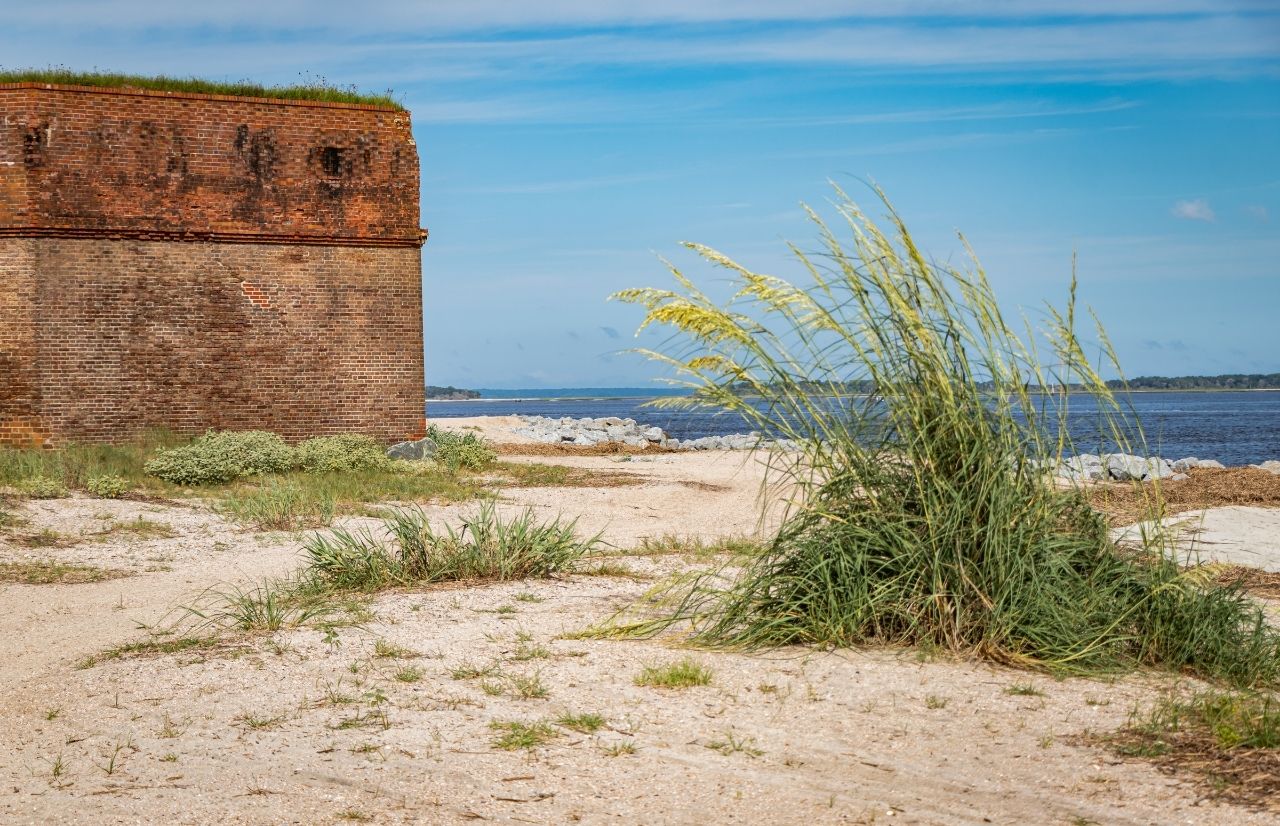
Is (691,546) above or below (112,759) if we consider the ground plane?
above

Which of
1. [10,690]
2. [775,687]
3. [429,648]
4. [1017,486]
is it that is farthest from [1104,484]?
[10,690]

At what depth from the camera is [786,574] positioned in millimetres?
6590

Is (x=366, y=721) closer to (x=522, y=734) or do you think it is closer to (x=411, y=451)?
(x=522, y=734)

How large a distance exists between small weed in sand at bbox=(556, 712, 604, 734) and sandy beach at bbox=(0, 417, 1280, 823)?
30 mm

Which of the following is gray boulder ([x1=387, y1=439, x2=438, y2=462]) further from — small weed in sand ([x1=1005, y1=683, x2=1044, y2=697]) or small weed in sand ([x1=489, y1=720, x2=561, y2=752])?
small weed in sand ([x1=1005, y1=683, x2=1044, y2=697])

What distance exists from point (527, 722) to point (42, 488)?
34.2 ft

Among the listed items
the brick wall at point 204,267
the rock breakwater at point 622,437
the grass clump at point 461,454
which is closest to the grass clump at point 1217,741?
the grass clump at point 461,454

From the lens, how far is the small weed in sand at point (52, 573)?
9.71 m

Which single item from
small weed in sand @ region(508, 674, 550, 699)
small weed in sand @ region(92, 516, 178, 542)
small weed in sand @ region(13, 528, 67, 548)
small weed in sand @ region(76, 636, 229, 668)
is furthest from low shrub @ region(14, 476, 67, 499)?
small weed in sand @ region(508, 674, 550, 699)

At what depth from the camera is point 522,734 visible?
16.9 ft

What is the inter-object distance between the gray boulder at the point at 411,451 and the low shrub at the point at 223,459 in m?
2.00

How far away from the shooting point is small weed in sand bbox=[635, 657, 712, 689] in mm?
5914

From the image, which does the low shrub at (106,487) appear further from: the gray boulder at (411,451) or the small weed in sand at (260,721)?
the small weed in sand at (260,721)

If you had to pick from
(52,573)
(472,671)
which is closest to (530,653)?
(472,671)
